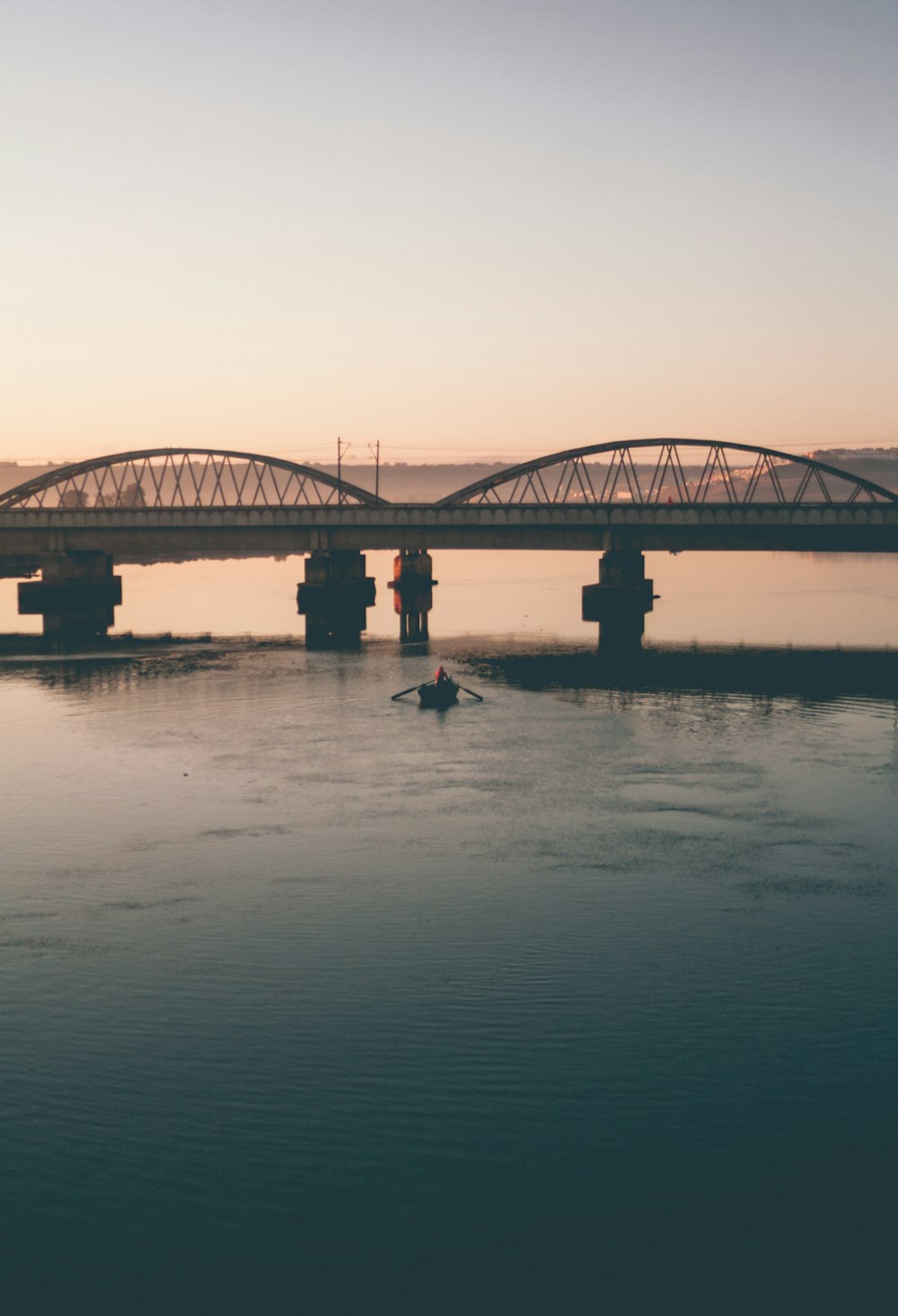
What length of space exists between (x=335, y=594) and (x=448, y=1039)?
4145 inches

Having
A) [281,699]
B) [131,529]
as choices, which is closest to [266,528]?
[131,529]

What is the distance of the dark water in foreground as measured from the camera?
55.2 feet

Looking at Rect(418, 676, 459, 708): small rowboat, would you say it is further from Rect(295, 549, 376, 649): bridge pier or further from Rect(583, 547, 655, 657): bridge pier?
Rect(583, 547, 655, 657): bridge pier

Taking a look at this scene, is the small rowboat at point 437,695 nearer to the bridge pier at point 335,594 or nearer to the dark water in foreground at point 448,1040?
the dark water in foreground at point 448,1040

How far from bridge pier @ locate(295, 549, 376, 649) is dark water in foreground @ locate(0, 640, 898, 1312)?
67.7 meters

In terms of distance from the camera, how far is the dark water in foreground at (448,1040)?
16.8 metres

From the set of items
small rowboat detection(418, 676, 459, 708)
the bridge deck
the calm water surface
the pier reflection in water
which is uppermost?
the bridge deck

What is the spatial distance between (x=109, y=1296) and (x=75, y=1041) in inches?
291

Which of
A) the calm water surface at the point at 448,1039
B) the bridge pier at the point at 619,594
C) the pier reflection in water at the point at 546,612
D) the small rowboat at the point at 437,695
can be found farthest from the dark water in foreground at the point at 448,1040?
the bridge pier at the point at 619,594

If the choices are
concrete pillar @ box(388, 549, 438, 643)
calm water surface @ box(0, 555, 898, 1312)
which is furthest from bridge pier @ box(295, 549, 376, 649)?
calm water surface @ box(0, 555, 898, 1312)

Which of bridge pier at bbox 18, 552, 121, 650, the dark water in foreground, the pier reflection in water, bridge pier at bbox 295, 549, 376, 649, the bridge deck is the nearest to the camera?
the dark water in foreground

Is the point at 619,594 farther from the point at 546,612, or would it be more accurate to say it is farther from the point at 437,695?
the point at 437,695

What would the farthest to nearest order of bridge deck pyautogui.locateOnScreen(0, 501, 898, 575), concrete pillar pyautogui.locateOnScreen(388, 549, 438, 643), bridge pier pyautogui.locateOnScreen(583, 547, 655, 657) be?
1. concrete pillar pyautogui.locateOnScreen(388, 549, 438, 643)
2. bridge pier pyautogui.locateOnScreen(583, 547, 655, 657)
3. bridge deck pyautogui.locateOnScreen(0, 501, 898, 575)

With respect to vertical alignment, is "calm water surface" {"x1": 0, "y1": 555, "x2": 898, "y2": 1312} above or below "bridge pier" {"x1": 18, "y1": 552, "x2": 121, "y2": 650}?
below
